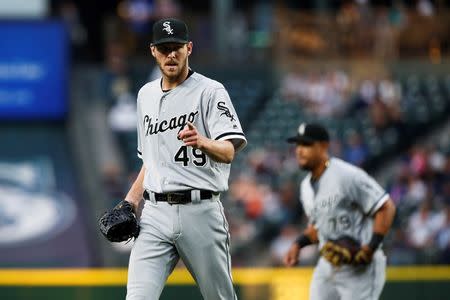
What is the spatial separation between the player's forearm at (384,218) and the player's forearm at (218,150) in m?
1.56

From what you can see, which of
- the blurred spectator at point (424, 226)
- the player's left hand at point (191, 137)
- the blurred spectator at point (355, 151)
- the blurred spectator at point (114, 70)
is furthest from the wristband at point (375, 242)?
the blurred spectator at point (114, 70)

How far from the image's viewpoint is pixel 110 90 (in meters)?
17.2

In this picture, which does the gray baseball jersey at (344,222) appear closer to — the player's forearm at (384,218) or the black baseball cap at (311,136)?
the player's forearm at (384,218)

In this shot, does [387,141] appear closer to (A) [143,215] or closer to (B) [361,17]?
(B) [361,17]

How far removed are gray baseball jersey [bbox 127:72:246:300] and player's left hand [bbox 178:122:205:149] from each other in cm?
32

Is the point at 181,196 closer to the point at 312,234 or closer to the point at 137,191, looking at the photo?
the point at 137,191

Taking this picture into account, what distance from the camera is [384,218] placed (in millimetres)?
→ 6906

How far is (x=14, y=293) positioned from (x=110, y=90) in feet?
27.9

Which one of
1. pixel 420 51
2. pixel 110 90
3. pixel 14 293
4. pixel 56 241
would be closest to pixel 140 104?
pixel 14 293

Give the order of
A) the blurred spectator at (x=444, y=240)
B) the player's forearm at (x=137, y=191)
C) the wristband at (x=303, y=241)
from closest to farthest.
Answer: the player's forearm at (x=137, y=191), the wristband at (x=303, y=241), the blurred spectator at (x=444, y=240)

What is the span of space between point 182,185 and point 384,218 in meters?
1.62

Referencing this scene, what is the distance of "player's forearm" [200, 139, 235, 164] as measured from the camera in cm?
543

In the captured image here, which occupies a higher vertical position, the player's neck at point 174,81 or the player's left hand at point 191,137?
the player's neck at point 174,81

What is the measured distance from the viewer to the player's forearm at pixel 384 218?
6867 mm
